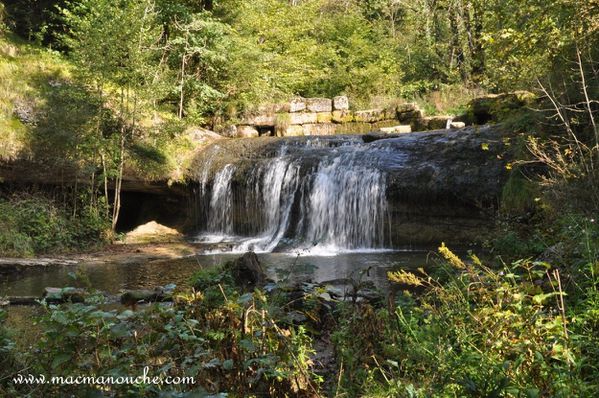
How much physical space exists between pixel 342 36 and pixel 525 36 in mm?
20852

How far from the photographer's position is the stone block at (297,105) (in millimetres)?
17969

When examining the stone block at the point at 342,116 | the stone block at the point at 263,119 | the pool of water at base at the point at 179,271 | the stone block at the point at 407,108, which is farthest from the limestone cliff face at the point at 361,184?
the stone block at the point at 342,116

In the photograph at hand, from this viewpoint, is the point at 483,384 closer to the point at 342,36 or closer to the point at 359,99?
the point at 359,99

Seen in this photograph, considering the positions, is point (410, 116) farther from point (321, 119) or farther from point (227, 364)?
point (227, 364)

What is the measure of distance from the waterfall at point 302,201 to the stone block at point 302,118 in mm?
4046

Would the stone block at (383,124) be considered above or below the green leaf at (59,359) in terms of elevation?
above

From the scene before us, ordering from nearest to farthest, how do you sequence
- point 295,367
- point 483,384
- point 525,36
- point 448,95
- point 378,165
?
point 483,384
point 295,367
point 525,36
point 378,165
point 448,95

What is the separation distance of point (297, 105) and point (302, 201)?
6.75 m

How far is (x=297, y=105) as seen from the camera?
59.4 ft

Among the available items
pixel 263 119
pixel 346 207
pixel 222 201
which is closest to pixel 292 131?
pixel 263 119

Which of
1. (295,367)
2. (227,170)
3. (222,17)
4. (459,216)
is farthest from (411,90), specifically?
(295,367)

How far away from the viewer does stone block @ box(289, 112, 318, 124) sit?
17.7 m

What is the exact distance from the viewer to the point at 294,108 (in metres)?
18.0

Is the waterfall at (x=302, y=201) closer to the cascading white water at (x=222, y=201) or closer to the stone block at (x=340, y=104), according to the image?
the cascading white water at (x=222, y=201)
